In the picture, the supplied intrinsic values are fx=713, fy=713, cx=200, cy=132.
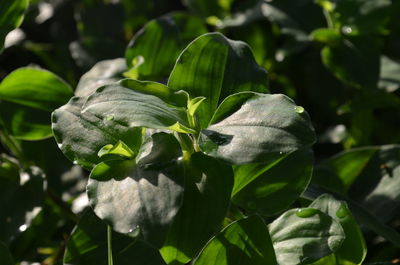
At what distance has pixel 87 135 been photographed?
782mm

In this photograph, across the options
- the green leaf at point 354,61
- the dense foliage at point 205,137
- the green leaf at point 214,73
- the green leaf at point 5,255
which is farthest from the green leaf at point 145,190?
the green leaf at point 354,61

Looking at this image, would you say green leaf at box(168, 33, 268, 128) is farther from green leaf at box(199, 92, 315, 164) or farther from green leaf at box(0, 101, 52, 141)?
green leaf at box(0, 101, 52, 141)

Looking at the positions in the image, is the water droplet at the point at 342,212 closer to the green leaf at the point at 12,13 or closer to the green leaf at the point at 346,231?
the green leaf at the point at 346,231

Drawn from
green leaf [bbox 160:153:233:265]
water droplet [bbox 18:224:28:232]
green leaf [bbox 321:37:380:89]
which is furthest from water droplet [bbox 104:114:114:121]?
green leaf [bbox 321:37:380:89]

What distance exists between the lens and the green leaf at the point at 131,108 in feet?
2.29

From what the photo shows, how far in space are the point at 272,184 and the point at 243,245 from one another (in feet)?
0.42

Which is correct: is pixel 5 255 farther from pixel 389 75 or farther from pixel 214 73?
pixel 389 75

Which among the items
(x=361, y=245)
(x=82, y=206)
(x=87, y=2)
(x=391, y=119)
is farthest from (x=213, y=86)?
(x=87, y=2)

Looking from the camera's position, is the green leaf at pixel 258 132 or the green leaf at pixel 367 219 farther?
the green leaf at pixel 367 219

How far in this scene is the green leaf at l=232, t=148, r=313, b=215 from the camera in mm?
857

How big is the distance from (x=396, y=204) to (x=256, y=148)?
383 mm

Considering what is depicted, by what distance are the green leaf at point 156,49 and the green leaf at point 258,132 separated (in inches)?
14.2

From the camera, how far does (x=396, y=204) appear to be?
996mm

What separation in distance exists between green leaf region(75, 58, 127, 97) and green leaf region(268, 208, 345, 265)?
35 cm
